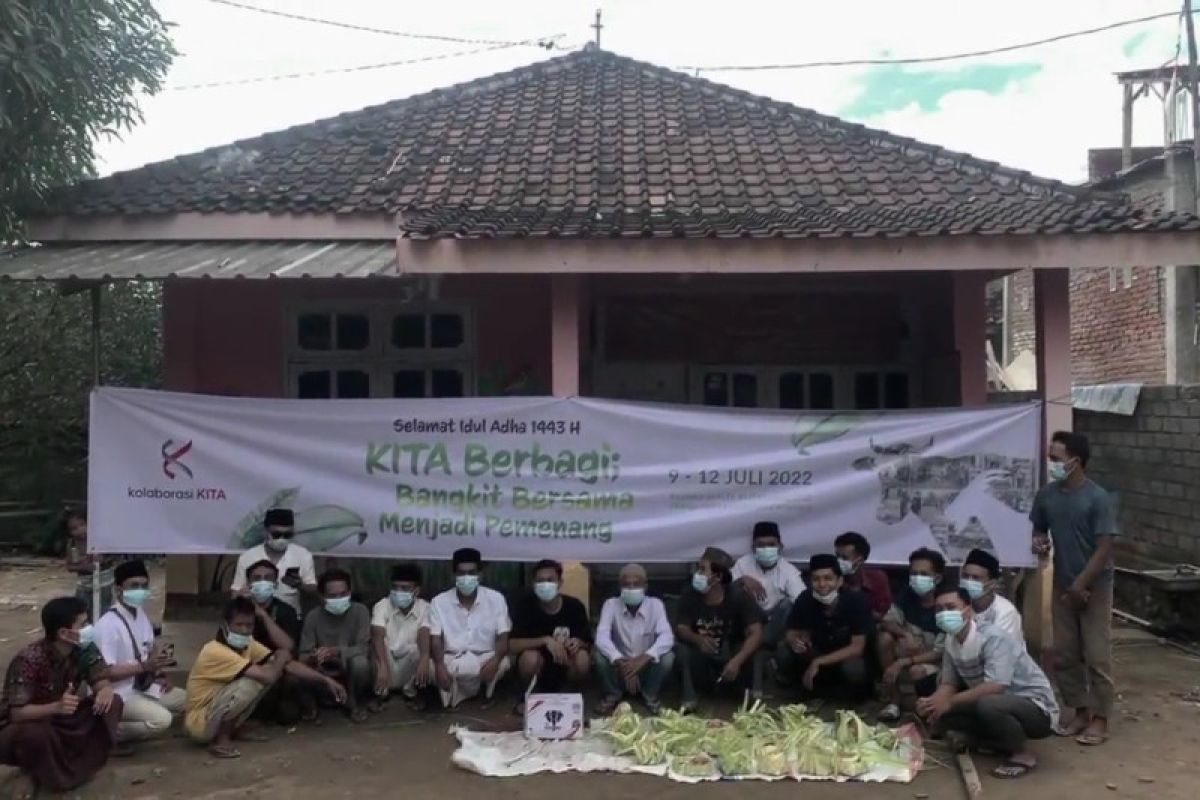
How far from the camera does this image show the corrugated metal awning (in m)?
6.17

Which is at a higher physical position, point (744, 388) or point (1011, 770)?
point (744, 388)

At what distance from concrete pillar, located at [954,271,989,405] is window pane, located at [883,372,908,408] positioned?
2.17 feet

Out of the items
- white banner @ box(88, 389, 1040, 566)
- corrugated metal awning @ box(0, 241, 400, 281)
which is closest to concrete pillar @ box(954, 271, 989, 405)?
white banner @ box(88, 389, 1040, 566)

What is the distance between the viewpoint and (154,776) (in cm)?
503

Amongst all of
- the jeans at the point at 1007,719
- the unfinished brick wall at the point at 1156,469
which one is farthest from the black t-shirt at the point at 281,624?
the unfinished brick wall at the point at 1156,469

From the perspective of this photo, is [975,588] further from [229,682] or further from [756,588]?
[229,682]

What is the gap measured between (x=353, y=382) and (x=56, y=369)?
7.75 m

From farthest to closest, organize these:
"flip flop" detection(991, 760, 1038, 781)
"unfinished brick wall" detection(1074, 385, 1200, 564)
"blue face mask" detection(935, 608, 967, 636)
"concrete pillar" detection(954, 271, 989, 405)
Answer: "unfinished brick wall" detection(1074, 385, 1200, 564) → "concrete pillar" detection(954, 271, 989, 405) → "blue face mask" detection(935, 608, 967, 636) → "flip flop" detection(991, 760, 1038, 781)

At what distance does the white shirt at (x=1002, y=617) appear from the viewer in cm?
517

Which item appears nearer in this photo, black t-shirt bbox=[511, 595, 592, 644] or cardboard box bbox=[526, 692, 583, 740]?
cardboard box bbox=[526, 692, 583, 740]

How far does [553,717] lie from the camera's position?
17.7ft

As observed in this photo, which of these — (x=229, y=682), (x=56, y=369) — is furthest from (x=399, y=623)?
(x=56, y=369)

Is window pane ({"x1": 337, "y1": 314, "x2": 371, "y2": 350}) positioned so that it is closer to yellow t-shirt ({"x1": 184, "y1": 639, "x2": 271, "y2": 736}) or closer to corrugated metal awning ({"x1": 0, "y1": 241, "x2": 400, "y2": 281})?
corrugated metal awning ({"x1": 0, "y1": 241, "x2": 400, "y2": 281})

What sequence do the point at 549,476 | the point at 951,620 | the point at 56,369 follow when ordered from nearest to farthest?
1. the point at 951,620
2. the point at 549,476
3. the point at 56,369
